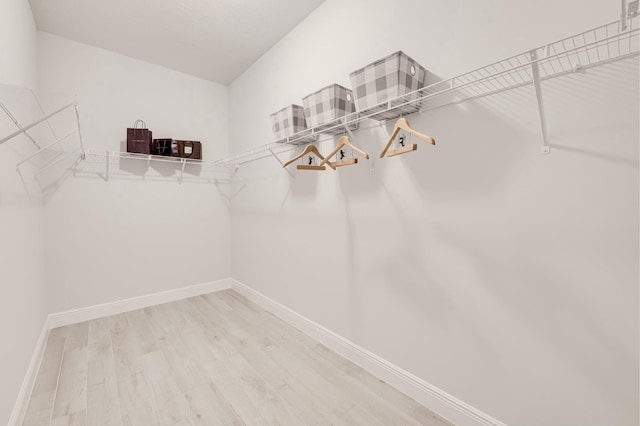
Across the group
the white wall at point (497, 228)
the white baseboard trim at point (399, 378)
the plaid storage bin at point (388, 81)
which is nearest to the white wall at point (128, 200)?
the white baseboard trim at point (399, 378)

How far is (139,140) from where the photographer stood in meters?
2.85

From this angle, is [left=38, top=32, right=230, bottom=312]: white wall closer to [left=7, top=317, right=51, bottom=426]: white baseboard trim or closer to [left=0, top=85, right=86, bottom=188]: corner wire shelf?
[left=0, top=85, right=86, bottom=188]: corner wire shelf

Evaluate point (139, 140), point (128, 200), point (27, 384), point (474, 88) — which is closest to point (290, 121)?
Answer: point (474, 88)

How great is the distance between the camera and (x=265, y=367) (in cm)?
193

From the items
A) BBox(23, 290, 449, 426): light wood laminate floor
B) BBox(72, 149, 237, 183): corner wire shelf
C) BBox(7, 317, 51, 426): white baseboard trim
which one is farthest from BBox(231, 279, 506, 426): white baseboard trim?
BBox(72, 149, 237, 183): corner wire shelf

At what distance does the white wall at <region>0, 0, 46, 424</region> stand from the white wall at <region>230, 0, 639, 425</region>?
5.87ft

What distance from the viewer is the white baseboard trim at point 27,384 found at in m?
1.42

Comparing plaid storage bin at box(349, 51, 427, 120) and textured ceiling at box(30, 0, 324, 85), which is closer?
plaid storage bin at box(349, 51, 427, 120)

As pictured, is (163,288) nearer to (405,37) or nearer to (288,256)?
(288,256)

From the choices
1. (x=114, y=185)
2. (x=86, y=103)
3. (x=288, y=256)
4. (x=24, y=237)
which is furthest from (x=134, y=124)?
(x=288, y=256)

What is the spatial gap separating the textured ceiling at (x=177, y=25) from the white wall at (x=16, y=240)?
1.11 ft

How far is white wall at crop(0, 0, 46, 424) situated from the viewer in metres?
1.34

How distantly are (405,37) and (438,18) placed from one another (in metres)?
0.20

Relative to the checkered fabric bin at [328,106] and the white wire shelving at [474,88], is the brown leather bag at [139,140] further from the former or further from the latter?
the checkered fabric bin at [328,106]
